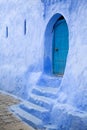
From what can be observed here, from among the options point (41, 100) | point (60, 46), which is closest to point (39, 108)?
point (41, 100)

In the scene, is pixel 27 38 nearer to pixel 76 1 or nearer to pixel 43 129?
pixel 76 1

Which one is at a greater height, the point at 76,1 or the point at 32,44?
the point at 76,1

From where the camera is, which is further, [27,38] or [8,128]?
[27,38]

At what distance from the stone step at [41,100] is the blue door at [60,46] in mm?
1470

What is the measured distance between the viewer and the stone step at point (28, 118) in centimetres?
708

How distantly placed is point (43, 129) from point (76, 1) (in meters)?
3.79

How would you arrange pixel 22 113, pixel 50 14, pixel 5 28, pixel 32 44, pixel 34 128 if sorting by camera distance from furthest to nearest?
pixel 5 28
pixel 32 44
pixel 50 14
pixel 22 113
pixel 34 128

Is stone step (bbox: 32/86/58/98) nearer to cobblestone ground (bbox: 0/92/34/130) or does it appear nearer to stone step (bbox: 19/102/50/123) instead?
stone step (bbox: 19/102/50/123)

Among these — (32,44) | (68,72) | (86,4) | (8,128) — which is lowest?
(8,128)

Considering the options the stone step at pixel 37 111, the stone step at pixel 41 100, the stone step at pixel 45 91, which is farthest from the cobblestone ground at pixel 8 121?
the stone step at pixel 45 91

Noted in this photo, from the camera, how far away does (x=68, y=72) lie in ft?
24.5

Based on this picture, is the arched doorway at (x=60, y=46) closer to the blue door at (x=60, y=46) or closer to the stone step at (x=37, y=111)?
the blue door at (x=60, y=46)

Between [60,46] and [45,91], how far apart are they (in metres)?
1.96

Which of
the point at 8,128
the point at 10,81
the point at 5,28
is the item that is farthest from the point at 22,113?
the point at 5,28
